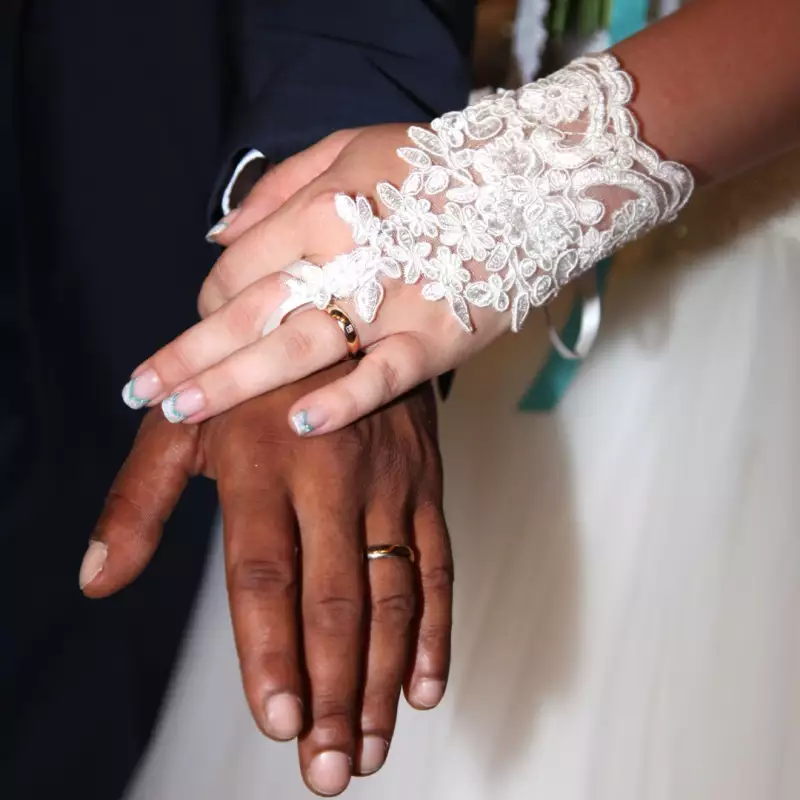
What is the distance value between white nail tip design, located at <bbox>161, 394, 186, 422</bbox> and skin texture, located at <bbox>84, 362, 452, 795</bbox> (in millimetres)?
22

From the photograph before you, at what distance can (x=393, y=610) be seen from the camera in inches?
20.0

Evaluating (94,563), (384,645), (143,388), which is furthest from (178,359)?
(384,645)

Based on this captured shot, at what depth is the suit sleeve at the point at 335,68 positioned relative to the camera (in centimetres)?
73

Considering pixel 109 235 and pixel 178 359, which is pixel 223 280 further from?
pixel 109 235

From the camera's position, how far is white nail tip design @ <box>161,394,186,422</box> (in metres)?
0.55

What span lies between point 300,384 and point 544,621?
1.14 feet

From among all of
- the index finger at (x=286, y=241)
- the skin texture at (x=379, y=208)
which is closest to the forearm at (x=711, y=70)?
the skin texture at (x=379, y=208)

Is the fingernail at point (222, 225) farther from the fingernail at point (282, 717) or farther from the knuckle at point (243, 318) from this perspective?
the fingernail at point (282, 717)

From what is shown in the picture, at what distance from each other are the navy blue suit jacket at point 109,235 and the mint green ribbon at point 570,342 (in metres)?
0.18

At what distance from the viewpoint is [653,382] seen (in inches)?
33.3

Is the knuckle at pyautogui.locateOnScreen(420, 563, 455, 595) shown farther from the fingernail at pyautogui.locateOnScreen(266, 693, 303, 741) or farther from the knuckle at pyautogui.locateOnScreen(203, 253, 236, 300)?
the knuckle at pyautogui.locateOnScreen(203, 253, 236, 300)

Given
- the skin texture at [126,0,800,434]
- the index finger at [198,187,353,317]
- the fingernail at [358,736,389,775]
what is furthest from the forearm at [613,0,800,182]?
the fingernail at [358,736,389,775]

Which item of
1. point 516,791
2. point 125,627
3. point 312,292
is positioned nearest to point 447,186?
point 312,292

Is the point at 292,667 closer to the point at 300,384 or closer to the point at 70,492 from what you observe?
the point at 300,384
